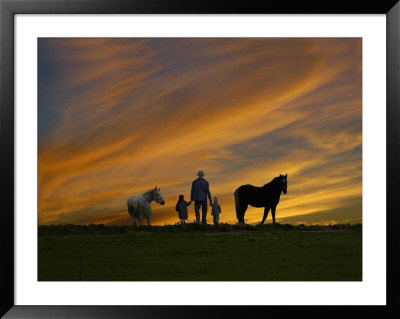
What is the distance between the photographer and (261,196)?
1345 centimetres

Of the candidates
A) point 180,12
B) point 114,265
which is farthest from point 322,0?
point 114,265

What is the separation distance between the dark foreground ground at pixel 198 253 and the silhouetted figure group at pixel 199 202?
705 millimetres

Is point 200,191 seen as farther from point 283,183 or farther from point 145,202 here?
point 283,183

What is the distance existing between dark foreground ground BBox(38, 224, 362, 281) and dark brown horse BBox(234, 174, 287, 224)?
1.17 meters

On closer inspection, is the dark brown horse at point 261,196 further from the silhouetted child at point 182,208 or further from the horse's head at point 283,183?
the silhouetted child at point 182,208

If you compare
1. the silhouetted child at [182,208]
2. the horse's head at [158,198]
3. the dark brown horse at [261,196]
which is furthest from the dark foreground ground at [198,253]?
the dark brown horse at [261,196]

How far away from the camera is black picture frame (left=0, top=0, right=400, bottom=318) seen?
656 cm

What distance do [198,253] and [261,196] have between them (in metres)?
4.70

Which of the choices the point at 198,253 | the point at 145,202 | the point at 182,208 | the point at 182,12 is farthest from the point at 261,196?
the point at 182,12

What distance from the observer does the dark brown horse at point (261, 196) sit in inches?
503

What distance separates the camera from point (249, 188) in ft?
45.3

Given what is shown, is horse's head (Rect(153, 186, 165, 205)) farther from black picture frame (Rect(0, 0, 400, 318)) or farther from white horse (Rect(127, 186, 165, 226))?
black picture frame (Rect(0, 0, 400, 318))

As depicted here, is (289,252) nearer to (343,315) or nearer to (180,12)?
(343,315)

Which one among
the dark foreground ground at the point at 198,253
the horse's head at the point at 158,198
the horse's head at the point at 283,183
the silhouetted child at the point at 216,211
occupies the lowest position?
the dark foreground ground at the point at 198,253
